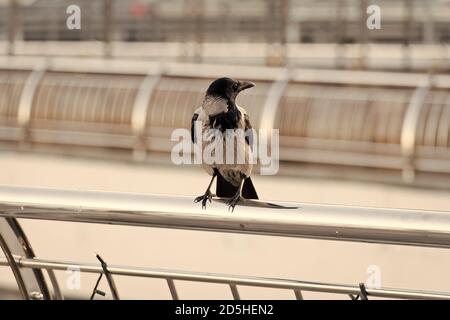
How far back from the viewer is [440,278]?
4.37 metres

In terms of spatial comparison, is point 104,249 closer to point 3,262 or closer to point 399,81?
point 399,81

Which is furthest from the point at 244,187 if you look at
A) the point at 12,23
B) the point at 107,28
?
the point at 12,23

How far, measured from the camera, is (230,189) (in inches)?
54.0

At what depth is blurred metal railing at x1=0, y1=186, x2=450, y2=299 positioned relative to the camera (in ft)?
3.03

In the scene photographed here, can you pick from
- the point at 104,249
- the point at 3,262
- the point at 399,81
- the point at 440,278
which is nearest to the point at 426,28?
the point at 399,81

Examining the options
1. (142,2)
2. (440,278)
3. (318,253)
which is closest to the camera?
(440,278)

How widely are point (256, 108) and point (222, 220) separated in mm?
4433

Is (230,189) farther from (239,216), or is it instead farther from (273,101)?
(273,101)

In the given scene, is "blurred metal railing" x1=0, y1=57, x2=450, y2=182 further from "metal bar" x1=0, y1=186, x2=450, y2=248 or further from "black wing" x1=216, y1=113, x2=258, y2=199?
"metal bar" x1=0, y1=186, x2=450, y2=248

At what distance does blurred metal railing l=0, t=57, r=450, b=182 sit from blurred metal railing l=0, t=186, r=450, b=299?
3818 mm

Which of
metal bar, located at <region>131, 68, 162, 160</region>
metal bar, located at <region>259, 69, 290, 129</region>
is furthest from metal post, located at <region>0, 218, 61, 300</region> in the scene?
metal bar, located at <region>131, 68, 162, 160</region>

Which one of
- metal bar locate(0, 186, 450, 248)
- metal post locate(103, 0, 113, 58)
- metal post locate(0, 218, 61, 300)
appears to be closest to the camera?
metal bar locate(0, 186, 450, 248)

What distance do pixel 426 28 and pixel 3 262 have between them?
4791 mm
